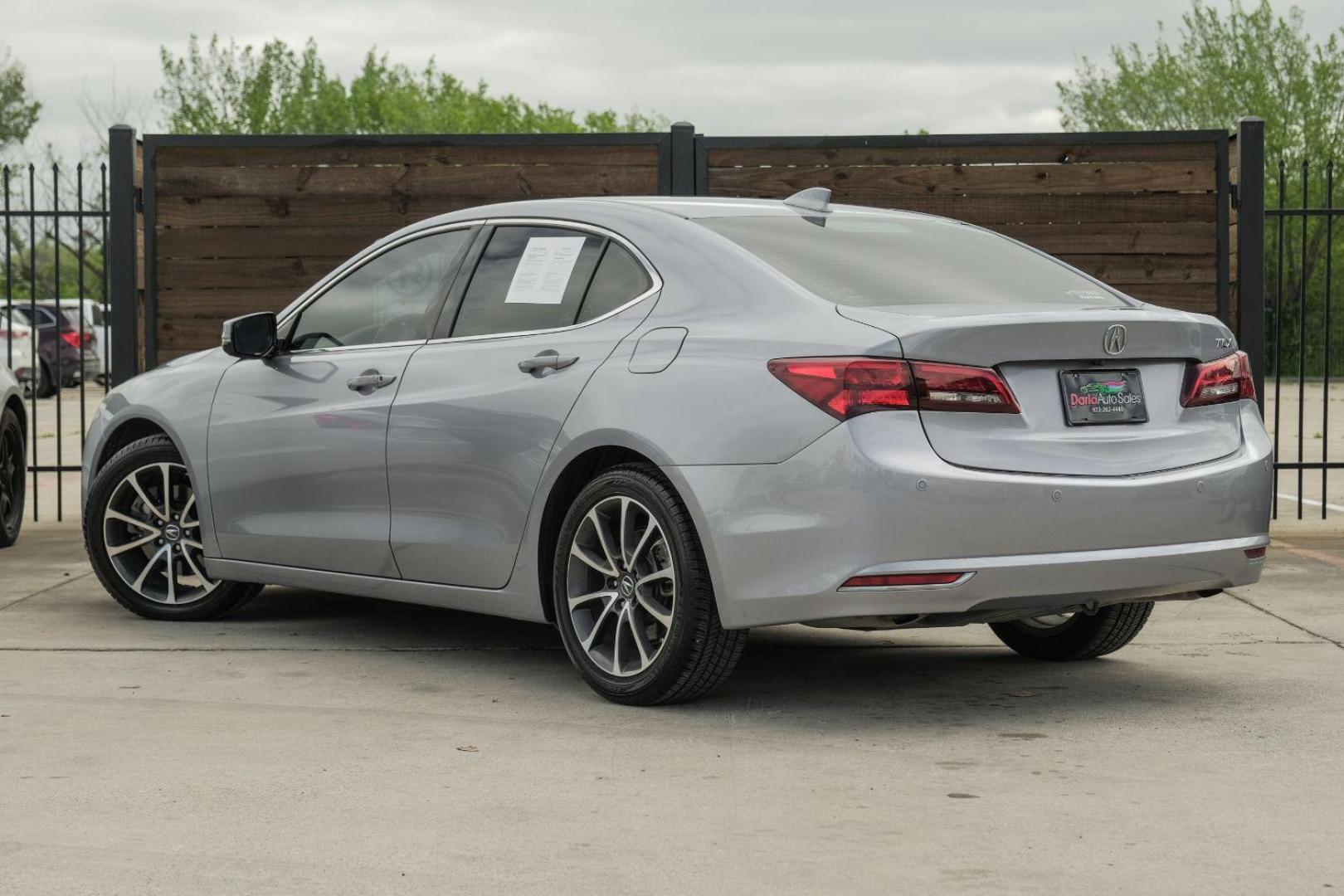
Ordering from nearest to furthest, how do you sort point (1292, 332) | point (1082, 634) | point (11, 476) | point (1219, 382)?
point (1219, 382), point (1082, 634), point (11, 476), point (1292, 332)

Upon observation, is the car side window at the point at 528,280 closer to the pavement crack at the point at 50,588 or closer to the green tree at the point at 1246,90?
the pavement crack at the point at 50,588

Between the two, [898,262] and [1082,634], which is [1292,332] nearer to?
[1082,634]

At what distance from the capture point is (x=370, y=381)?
21.4 feet

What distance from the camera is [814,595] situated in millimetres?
5074

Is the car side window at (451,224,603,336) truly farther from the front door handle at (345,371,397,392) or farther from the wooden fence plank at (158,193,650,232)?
the wooden fence plank at (158,193,650,232)

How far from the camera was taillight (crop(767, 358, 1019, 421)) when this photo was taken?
16.5 ft

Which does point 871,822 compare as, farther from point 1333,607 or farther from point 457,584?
point 1333,607

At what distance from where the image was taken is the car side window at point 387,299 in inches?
257

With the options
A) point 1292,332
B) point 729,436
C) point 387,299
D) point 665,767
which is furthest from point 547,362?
point 1292,332

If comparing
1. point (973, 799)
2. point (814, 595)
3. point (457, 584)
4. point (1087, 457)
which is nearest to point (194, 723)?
point (457, 584)

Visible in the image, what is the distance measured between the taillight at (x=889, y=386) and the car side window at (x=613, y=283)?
35.6 inches

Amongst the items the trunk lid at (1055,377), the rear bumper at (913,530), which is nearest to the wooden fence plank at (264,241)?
the rear bumper at (913,530)

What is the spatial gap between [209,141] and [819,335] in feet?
21.2

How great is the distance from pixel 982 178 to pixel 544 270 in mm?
4976
